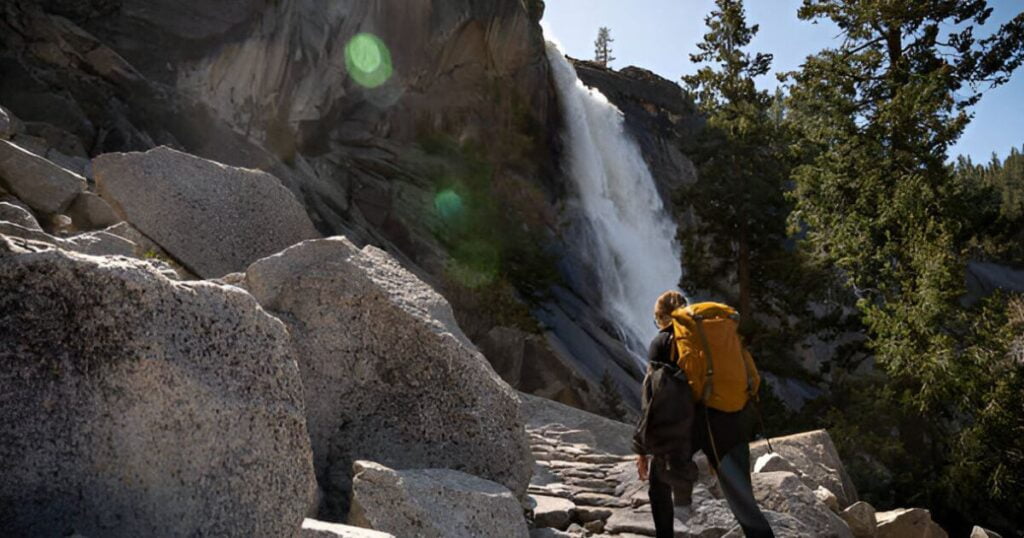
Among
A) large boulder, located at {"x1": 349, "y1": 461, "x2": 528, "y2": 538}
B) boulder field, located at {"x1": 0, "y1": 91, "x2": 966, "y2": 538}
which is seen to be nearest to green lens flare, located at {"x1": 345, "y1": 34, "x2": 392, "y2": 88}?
boulder field, located at {"x1": 0, "y1": 91, "x2": 966, "y2": 538}

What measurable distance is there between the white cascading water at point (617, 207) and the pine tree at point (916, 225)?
18262 millimetres

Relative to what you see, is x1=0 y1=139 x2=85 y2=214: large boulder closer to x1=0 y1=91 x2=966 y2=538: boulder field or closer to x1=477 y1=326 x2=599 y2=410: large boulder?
x1=0 y1=91 x2=966 y2=538: boulder field

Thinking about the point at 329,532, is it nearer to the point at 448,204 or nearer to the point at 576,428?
the point at 576,428

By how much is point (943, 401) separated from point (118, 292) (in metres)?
12.7

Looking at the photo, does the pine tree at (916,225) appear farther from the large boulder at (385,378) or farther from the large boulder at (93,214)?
the large boulder at (93,214)

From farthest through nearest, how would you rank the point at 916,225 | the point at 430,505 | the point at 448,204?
the point at 448,204 < the point at 916,225 < the point at 430,505

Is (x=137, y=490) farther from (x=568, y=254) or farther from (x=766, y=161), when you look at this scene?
(x=568, y=254)

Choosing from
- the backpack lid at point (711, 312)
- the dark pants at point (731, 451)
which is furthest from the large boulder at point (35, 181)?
the dark pants at point (731, 451)

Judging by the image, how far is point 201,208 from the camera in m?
9.50

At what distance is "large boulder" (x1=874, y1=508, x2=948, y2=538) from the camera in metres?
8.04

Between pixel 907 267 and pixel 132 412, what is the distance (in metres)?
14.0

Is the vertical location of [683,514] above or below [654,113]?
below

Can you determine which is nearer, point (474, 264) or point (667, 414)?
point (667, 414)

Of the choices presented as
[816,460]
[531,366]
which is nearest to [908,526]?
[816,460]
